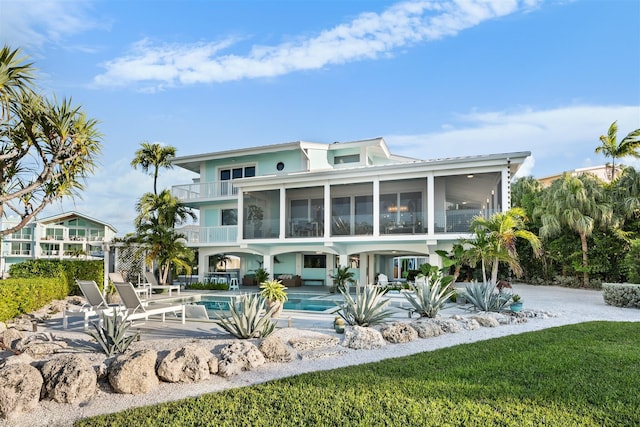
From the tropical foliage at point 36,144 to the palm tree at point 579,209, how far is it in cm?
2169

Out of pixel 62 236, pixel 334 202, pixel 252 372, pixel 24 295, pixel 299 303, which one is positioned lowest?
pixel 299 303

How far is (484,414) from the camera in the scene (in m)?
4.37

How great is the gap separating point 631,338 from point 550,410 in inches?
211

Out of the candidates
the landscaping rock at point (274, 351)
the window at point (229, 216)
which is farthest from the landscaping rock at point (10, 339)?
the window at point (229, 216)

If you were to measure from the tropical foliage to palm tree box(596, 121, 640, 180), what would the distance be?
88.1ft

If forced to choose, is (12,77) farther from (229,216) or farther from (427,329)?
(229,216)

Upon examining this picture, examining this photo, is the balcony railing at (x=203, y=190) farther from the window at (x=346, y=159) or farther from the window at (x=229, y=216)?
the window at (x=346, y=159)

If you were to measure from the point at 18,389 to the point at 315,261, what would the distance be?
19.9 metres

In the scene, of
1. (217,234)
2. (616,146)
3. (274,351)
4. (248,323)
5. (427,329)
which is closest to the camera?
(274,351)

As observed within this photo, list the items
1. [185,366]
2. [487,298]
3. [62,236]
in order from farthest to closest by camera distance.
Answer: [62,236]
[487,298]
[185,366]

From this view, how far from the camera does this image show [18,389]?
183 inches

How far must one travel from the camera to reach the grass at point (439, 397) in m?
4.24

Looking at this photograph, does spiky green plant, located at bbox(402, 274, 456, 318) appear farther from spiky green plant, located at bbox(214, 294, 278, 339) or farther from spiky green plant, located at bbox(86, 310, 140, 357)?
spiky green plant, located at bbox(86, 310, 140, 357)

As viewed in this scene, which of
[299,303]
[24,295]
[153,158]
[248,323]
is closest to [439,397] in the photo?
[248,323]
